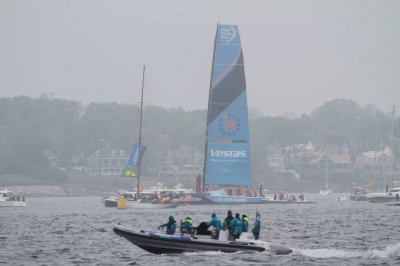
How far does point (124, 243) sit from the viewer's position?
64562mm

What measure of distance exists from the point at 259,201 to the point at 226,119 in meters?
11.9

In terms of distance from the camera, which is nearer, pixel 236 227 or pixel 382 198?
pixel 236 227

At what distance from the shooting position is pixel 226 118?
405 feet

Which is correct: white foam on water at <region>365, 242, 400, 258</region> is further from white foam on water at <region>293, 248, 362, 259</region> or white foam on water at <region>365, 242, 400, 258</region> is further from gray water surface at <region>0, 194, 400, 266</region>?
white foam on water at <region>293, 248, 362, 259</region>

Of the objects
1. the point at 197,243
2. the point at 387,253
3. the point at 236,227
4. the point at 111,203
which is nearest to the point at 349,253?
the point at 387,253

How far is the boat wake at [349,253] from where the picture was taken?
5569cm

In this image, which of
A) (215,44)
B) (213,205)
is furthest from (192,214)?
(215,44)

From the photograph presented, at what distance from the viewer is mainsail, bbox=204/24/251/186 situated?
4860 inches

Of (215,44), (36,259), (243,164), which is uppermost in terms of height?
(215,44)

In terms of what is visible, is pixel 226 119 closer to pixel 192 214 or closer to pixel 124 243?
pixel 192 214

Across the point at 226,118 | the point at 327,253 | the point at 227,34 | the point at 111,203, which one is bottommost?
the point at 327,253

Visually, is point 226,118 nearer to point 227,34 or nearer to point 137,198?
point 227,34

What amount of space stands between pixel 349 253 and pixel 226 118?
6763 cm

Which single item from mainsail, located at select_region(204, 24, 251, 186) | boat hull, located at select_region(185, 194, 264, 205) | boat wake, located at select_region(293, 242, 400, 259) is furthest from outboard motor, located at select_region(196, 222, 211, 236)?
mainsail, located at select_region(204, 24, 251, 186)
